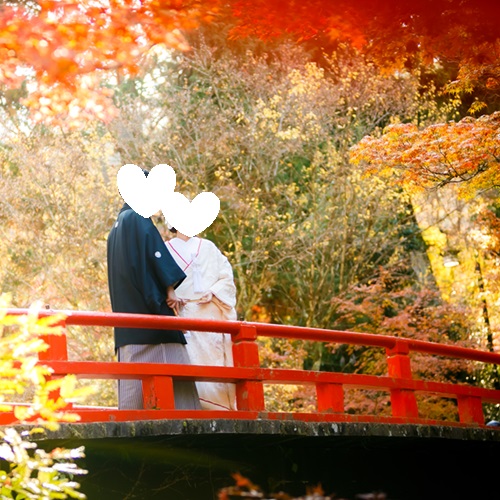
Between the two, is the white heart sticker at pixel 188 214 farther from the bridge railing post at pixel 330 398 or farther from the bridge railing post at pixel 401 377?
the bridge railing post at pixel 401 377

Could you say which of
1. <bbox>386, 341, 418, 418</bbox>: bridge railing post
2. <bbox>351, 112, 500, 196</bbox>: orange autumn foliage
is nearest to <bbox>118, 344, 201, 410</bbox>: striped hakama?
<bbox>386, 341, 418, 418</bbox>: bridge railing post

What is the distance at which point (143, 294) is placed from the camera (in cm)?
507

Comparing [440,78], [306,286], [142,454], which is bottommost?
[142,454]

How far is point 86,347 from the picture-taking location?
10.6 meters

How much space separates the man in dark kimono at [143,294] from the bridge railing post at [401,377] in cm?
160

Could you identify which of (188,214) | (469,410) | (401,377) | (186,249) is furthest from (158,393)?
(469,410)

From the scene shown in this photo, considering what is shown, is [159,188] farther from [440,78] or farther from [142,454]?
[440,78]

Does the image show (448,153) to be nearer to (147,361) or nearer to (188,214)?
(188,214)

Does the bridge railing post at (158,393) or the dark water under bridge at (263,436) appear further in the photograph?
the bridge railing post at (158,393)

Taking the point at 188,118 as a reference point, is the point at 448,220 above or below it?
below

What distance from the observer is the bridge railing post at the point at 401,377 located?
603 centimetres

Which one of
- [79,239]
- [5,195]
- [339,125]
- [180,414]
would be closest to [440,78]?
[339,125]

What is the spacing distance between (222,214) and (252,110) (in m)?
1.34

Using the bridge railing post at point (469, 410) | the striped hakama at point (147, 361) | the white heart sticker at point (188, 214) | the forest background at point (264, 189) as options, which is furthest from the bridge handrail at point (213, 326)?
the forest background at point (264, 189)
